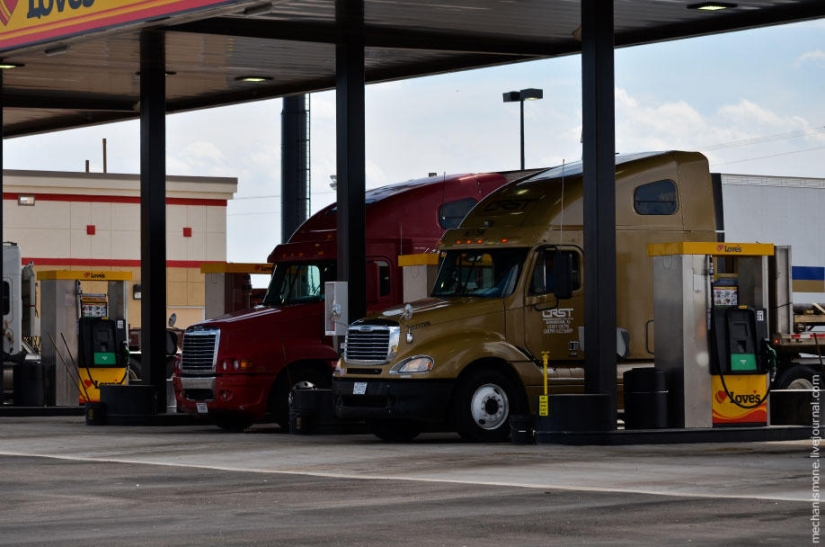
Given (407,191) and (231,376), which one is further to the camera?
(407,191)

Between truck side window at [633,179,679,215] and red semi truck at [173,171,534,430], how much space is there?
4383 millimetres

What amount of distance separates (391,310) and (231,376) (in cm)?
342

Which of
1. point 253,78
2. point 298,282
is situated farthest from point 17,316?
point 298,282

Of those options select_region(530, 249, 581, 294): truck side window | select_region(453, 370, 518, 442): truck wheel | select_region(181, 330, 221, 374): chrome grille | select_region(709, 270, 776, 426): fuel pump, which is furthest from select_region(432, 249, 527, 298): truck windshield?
select_region(181, 330, 221, 374): chrome grille

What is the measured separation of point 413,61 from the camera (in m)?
27.1

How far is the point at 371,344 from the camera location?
20969 mm

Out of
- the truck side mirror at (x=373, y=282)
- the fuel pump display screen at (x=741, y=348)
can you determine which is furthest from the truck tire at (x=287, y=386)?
the fuel pump display screen at (x=741, y=348)

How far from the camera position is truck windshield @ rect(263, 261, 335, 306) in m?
25.2

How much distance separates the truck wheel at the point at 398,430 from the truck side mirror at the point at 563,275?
2.60 meters

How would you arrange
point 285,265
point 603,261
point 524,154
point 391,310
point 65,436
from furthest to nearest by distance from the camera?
point 524,154 → point 285,265 → point 65,436 → point 391,310 → point 603,261

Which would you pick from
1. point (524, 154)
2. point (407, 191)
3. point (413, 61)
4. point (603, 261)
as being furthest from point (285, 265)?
point (524, 154)

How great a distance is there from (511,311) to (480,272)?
851 millimetres

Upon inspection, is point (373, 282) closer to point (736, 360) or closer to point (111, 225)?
point (736, 360)

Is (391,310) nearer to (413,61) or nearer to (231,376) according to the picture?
(231,376)
